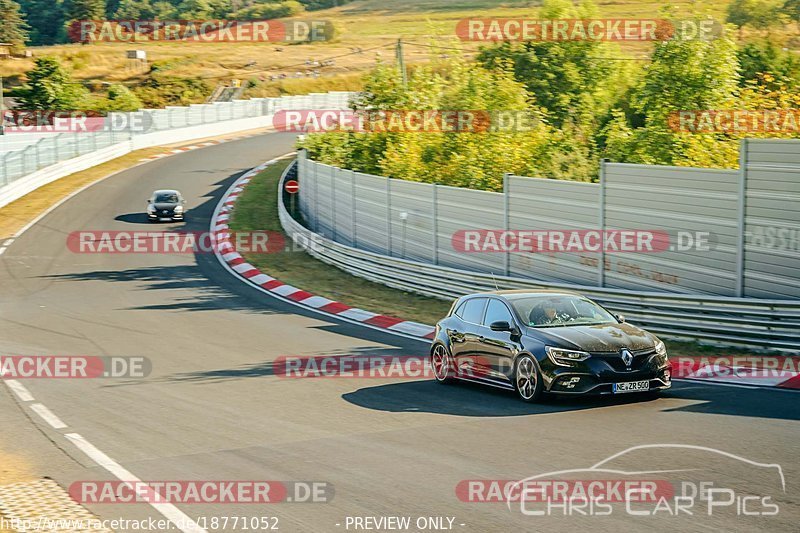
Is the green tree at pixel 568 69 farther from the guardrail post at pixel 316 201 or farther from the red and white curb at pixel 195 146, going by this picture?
the guardrail post at pixel 316 201

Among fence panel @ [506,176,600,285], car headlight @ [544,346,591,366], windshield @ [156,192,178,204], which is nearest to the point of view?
car headlight @ [544,346,591,366]

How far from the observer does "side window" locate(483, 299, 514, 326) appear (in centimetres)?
1420

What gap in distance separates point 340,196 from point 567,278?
1197cm

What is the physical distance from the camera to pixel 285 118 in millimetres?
79875

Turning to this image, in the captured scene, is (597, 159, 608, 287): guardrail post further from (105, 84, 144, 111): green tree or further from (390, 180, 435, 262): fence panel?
(105, 84, 144, 111): green tree

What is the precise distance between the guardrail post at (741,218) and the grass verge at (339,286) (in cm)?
140

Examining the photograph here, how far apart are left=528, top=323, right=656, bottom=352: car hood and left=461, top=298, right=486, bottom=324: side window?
4.69ft

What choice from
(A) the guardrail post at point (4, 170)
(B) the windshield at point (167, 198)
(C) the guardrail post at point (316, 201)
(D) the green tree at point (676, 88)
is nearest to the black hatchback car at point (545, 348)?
(D) the green tree at point (676, 88)

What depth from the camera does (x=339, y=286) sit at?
90.1 ft

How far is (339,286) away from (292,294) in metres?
1.47

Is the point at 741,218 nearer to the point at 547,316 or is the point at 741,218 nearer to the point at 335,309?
the point at 547,316

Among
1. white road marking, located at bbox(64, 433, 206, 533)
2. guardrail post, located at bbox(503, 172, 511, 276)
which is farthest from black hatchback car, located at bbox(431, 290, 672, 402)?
guardrail post, located at bbox(503, 172, 511, 276)

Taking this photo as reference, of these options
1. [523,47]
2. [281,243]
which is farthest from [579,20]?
[281,243]

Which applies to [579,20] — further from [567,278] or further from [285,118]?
[567,278]
